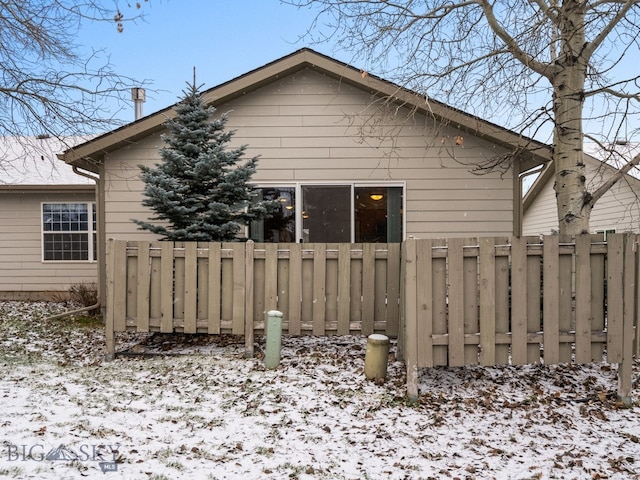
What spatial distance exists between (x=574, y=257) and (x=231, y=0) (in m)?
7.67

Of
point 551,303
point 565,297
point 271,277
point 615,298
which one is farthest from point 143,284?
point 615,298

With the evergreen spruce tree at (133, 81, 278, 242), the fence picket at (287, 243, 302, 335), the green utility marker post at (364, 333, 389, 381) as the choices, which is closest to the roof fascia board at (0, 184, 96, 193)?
the evergreen spruce tree at (133, 81, 278, 242)

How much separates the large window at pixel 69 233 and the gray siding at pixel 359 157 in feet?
12.1

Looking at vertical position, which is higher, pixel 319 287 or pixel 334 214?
pixel 334 214

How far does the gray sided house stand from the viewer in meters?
8.09

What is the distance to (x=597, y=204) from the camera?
45.4 feet

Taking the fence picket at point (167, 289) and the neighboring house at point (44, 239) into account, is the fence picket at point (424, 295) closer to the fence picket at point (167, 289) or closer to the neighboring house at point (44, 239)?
the fence picket at point (167, 289)

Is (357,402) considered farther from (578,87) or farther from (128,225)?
(128,225)

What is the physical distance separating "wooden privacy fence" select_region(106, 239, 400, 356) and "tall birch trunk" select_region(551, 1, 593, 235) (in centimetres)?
215

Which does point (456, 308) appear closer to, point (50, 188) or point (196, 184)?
point (196, 184)

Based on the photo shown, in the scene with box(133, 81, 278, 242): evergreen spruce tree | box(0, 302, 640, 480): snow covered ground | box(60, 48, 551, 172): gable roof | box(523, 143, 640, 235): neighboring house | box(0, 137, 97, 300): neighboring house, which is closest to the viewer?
box(0, 302, 640, 480): snow covered ground

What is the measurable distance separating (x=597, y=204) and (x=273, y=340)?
42.7ft

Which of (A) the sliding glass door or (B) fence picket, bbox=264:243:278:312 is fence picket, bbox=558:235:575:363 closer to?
(B) fence picket, bbox=264:243:278:312

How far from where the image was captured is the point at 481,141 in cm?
812
